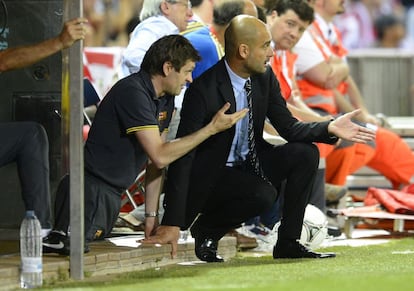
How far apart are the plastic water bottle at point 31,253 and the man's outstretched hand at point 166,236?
136cm

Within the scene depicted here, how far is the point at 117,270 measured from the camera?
984 centimetres

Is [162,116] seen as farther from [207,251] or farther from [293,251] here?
[293,251]

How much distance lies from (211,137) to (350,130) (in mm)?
974

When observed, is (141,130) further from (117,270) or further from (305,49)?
(305,49)

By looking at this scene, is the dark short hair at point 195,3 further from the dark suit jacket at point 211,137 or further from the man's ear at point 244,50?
the man's ear at point 244,50

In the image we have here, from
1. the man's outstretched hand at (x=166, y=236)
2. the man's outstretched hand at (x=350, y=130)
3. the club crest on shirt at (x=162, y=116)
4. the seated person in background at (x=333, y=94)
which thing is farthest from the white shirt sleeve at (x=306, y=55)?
the man's outstretched hand at (x=166, y=236)

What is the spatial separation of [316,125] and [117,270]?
1.78 m

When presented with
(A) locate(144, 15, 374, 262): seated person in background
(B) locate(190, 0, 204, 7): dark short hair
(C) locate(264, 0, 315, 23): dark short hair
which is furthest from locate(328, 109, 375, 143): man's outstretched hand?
(B) locate(190, 0, 204, 7): dark short hair

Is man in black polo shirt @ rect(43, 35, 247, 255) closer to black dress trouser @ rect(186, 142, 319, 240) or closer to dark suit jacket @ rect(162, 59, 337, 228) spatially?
dark suit jacket @ rect(162, 59, 337, 228)

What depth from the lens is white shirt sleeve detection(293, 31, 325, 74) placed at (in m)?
14.2

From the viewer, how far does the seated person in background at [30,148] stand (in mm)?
9289

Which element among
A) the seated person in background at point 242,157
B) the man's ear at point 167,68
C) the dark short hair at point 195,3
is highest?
the dark short hair at point 195,3

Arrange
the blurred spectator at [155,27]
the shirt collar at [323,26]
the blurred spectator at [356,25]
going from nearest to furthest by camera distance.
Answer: the blurred spectator at [155,27] < the shirt collar at [323,26] < the blurred spectator at [356,25]

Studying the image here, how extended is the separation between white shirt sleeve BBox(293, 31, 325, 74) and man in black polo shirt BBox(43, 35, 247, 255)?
166 inches
